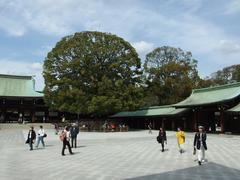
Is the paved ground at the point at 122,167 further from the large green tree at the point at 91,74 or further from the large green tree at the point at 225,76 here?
the large green tree at the point at 225,76

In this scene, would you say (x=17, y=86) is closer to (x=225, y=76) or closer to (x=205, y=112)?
(x=205, y=112)

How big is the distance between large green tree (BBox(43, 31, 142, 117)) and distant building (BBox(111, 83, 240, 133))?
19.3 feet

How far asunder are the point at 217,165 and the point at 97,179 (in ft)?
20.3

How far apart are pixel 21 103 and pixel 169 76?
27.8 metres

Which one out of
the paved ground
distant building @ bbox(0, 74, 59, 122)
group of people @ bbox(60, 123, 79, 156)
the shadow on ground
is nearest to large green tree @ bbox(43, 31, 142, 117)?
distant building @ bbox(0, 74, 59, 122)

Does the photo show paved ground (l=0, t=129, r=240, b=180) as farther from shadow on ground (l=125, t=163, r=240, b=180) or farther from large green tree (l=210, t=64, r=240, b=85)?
large green tree (l=210, t=64, r=240, b=85)

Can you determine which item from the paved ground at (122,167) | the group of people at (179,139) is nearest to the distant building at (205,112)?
the group of people at (179,139)

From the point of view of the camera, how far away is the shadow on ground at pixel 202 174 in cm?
1296

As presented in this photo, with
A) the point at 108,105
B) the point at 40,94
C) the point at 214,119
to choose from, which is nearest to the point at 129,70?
the point at 108,105

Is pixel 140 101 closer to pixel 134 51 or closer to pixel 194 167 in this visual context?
pixel 134 51

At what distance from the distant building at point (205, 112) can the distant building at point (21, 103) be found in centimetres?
1885

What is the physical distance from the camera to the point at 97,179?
1258cm

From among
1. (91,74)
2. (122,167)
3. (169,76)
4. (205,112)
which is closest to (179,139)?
(122,167)

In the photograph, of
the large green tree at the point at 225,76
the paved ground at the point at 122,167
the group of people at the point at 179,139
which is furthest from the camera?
the large green tree at the point at 225,76
